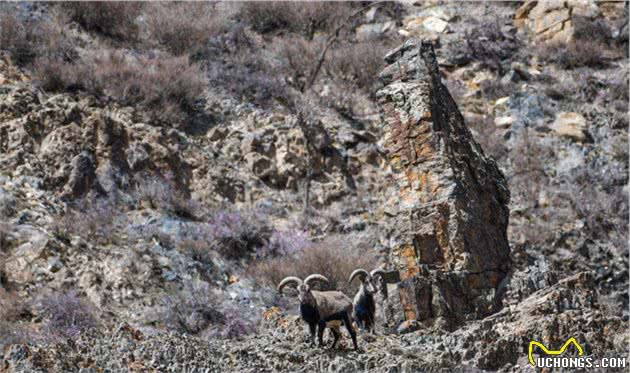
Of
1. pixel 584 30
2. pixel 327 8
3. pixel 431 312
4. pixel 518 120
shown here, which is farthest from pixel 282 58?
pixel 431 312

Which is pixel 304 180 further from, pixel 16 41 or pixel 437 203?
pixel 437 203

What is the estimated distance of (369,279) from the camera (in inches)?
427

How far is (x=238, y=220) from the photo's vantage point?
593 inches

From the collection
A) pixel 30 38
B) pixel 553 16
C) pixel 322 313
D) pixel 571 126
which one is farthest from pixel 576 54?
pixel 322 313

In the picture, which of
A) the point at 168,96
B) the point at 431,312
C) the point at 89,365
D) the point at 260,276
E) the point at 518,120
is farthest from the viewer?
the point at 518,120

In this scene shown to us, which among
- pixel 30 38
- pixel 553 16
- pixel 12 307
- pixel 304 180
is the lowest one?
pixel 12 307

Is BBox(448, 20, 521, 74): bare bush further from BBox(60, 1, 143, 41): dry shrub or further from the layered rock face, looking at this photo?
the layered rock face

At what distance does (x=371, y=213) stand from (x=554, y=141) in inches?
171

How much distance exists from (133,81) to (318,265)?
18.2 ft

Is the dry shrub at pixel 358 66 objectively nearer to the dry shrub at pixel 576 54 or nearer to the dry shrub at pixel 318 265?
the dry shrub at pixel 576 54

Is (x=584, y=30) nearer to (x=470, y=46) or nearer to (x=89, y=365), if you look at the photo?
(x=470, y=46)

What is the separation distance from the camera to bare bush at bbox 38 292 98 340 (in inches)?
447

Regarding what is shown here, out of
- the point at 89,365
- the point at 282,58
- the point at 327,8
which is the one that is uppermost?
the point at 327,8

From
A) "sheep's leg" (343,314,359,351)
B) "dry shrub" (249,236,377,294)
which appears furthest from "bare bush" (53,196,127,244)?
"sheep's leg" (343,314,359,351)
